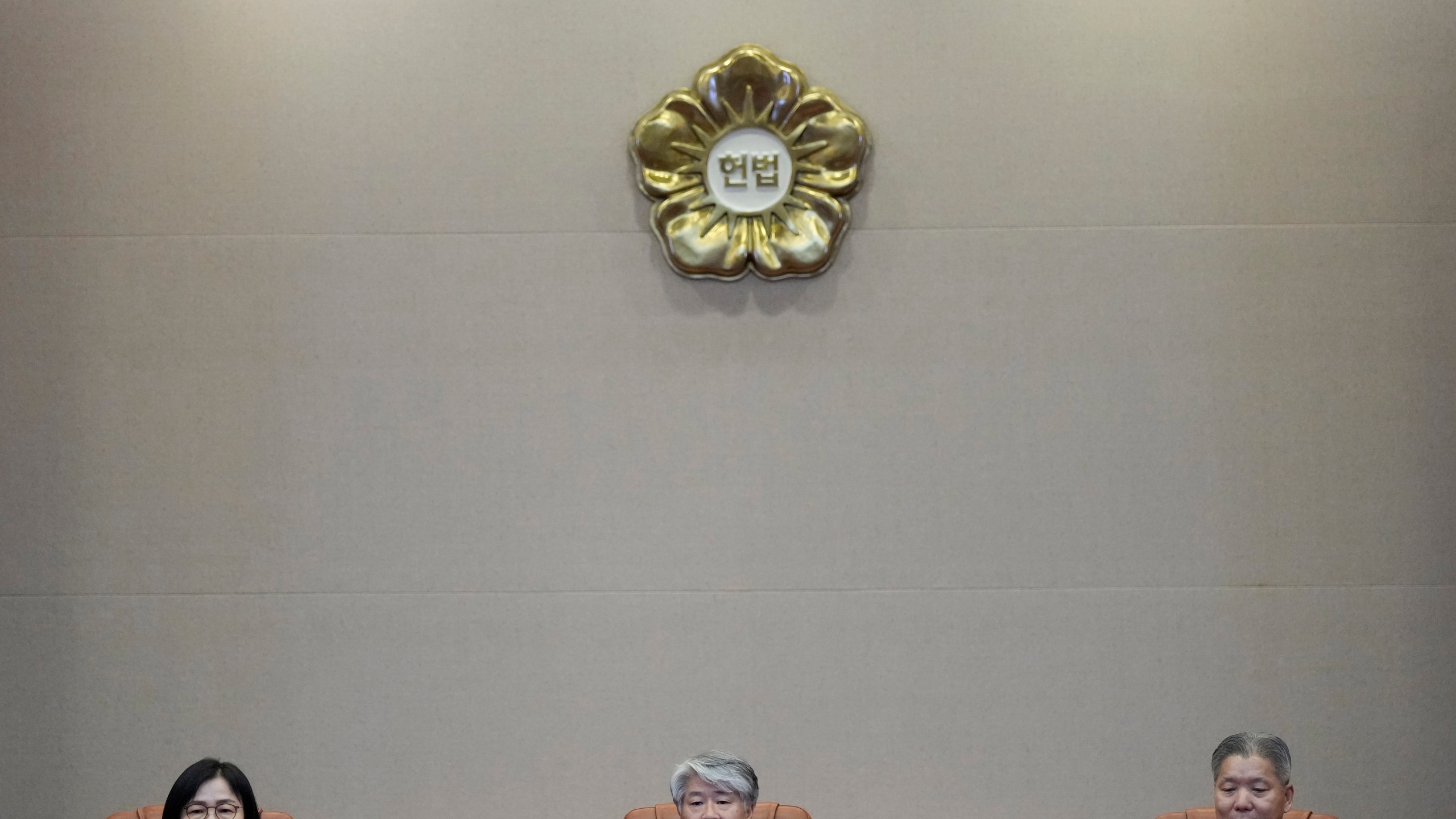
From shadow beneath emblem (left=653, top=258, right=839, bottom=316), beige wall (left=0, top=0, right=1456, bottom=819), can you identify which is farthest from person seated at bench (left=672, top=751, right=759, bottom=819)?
shadow beneath emblem (left=653, top=258, right=839, bottom=316)

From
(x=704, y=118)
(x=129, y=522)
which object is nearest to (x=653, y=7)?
(x=704, y=118)

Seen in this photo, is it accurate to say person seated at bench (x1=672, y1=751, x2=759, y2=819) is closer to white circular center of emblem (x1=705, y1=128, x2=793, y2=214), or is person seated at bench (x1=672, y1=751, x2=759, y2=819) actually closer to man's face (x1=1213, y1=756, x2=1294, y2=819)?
man's face (x1=1213, y1=756, x2=1294, y2=819)

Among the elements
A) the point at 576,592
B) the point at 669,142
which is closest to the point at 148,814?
the point at 576,592

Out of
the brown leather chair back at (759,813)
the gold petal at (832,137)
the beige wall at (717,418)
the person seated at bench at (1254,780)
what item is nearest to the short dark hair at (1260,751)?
the person seated at bench at (1254,780)

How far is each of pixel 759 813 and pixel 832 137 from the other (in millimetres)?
1558

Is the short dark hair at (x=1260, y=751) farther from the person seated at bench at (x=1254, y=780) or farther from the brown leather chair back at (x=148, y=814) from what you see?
the brown leather chair back at (x=148, y=814)

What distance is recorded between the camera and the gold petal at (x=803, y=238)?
3.34m

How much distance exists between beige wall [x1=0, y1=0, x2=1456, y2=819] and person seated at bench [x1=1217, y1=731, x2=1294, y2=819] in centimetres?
59

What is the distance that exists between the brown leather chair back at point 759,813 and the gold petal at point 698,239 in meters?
1.23

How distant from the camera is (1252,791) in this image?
2725 millimetres

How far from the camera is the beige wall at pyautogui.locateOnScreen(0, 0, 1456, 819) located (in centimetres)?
335

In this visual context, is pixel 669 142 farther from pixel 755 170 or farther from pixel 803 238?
pixel 803 238

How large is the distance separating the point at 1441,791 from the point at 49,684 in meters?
3.33

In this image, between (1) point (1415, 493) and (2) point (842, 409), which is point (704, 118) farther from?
(1) point (1415, 493)
